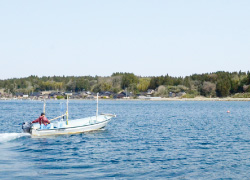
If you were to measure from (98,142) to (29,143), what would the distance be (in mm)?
6143

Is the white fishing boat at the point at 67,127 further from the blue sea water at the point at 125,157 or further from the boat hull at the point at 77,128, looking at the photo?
the blue sea water at the point at 125,157

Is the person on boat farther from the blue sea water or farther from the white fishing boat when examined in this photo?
the blue sea water

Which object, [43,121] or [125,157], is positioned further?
[43,121]

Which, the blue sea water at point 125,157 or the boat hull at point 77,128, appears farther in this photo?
the boat hull at point 77,128

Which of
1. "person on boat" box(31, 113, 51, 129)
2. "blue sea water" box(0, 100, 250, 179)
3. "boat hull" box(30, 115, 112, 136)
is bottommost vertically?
"blue sea water" box(0, 100, 250, 179)

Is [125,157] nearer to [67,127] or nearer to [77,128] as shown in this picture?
[67,127]

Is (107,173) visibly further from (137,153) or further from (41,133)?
(41,133)

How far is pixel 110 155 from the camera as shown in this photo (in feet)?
86.0

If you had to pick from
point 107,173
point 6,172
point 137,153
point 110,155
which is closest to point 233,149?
point 137,153

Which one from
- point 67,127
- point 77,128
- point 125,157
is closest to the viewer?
point 125,157

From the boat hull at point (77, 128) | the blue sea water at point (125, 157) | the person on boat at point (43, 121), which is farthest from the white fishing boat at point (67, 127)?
the blue sea water at point (125, 157)

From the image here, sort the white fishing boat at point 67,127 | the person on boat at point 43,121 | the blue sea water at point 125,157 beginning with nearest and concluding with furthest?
1. the blue sea water at point 125,157
2. the white fishing boat at point 67,127
3. the person on boat at point 43,121

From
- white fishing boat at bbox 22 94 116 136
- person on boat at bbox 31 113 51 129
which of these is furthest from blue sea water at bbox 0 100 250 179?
person on boat at bbox 31 113 51 129

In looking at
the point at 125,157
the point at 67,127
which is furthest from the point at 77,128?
the point at 125,157
